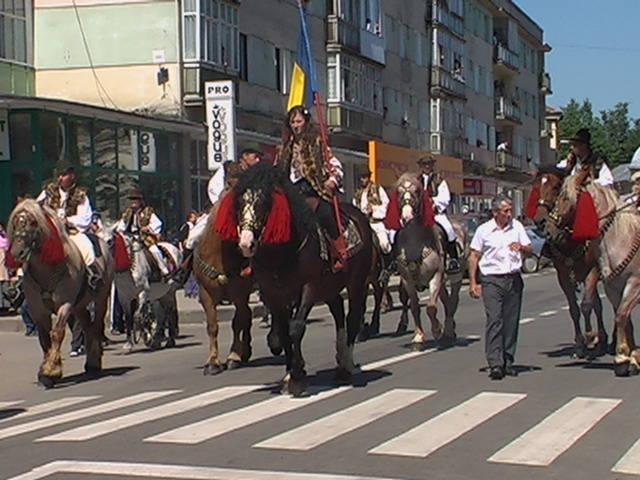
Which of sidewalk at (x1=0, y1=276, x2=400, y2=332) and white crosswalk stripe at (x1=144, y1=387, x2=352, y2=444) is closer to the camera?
white crosswalk stripe at (x1=144, y1=387, x2=352, y2=444)

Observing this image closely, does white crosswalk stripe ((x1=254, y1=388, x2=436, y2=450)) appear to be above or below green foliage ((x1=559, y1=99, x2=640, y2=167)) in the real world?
below

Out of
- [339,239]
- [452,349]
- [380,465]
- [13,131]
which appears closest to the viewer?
[380,465]

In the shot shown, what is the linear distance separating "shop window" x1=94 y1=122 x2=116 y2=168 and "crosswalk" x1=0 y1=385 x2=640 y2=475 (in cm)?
1804

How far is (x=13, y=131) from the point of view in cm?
2756

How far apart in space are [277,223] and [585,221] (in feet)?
12.5

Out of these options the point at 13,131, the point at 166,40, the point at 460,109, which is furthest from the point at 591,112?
the point at 13,131

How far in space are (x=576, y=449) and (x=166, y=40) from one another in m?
26.8

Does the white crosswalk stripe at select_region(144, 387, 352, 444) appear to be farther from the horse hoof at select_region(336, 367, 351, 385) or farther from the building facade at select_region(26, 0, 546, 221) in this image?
the building facade at select_region(26, 0, 546, 221)

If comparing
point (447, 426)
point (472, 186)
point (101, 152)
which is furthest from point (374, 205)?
point (472, 186)

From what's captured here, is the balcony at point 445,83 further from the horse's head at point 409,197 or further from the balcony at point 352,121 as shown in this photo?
the horse's head at point 409,197

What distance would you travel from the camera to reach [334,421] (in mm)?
10352

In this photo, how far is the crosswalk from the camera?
923 cm

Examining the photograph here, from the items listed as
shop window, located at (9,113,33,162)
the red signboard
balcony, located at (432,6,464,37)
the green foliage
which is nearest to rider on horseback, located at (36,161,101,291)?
shop window, located at (9,113,33,162)

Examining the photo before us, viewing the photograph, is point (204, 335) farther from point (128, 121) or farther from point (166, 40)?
point (166, 40)
